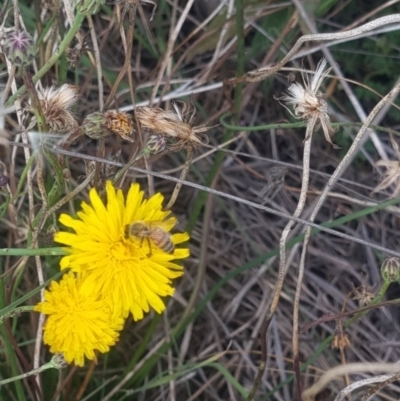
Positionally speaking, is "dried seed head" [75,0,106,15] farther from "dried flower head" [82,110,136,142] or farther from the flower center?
the flower center

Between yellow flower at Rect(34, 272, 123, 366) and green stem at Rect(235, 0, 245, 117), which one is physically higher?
green stem at Rect(235, 0, 245, 117)

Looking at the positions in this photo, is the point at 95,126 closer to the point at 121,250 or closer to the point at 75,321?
the point at 121,250

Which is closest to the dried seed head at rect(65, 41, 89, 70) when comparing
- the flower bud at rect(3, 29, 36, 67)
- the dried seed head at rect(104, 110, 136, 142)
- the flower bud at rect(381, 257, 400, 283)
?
the dried seed head at rect(104, 110, 136, 142)

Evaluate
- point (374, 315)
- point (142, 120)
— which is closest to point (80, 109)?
point (142, 120)

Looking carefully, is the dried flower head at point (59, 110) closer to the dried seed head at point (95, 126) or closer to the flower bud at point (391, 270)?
the dried seed head at point (95, 126)

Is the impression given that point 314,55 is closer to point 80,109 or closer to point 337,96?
point 337,96
